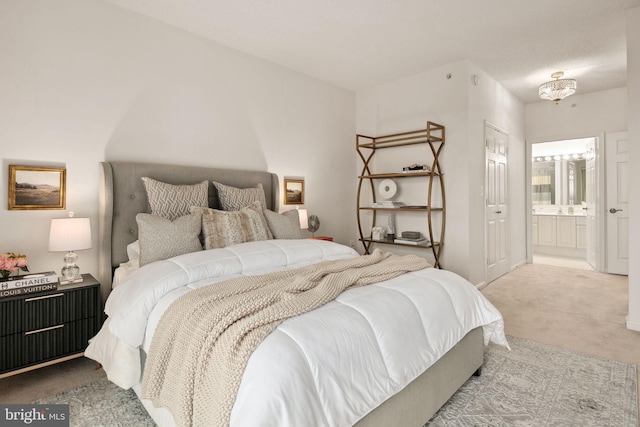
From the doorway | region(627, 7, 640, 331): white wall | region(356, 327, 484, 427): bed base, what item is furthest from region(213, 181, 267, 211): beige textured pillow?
the doorway

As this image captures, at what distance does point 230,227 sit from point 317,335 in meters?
1.55

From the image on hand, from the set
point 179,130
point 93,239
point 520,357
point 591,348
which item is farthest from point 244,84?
point 591,348

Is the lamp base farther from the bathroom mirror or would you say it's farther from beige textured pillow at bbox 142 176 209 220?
the bathroom mirror

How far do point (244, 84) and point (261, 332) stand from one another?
304cm

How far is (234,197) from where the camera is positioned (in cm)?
308

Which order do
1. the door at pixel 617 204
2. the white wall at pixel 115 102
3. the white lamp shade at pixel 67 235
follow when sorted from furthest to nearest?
the door at pixel 617 204 < the white wall at pixel 115 102 < the white lamp shade at pixel 67 235

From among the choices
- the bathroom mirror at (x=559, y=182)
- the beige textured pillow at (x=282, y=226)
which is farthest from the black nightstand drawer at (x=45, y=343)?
the bathroom mirror at (x=559, y=182)

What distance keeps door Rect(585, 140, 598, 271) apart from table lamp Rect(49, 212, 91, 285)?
6402mm

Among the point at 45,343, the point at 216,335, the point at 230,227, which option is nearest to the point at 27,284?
the point at 45,343

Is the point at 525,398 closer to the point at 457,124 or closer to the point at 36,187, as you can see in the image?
the point at 457,124

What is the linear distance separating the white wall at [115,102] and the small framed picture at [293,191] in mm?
117

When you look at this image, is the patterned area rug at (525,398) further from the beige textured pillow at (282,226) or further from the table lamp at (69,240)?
the beige textured pillow at (282,226)

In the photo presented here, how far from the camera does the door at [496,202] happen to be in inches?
174

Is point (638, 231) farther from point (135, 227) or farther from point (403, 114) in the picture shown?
point (135, 227)
